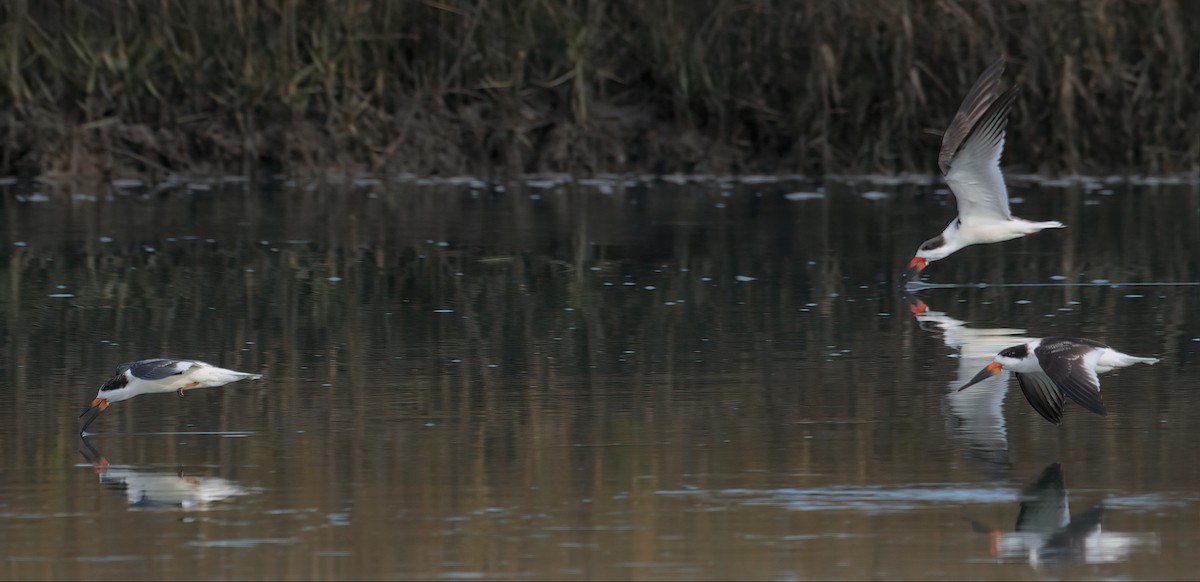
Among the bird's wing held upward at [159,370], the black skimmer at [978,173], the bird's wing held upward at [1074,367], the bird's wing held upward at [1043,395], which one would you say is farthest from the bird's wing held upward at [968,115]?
the bird's wing held upward at [159,370]

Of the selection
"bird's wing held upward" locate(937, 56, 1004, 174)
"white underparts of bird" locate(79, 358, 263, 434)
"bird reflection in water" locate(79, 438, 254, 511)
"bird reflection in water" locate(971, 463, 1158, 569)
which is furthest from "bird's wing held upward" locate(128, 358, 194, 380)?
"bird's wing held upward" locate(937, 56, 1004, 174)

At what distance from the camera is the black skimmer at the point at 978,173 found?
12859 millimetres

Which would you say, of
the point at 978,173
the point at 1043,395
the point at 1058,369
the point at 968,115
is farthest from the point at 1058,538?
the point at 978,173

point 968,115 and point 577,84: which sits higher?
point 577,84

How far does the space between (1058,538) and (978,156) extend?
6663 millimetres

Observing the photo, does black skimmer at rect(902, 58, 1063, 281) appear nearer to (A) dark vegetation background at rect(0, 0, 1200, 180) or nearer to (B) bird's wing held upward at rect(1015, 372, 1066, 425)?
(B) bird's wing held upward at rect(1015, 372, 1066, 425)

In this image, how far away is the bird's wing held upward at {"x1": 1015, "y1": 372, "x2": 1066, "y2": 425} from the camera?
27.2 ft

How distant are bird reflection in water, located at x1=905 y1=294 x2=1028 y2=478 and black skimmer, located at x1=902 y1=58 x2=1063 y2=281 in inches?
38.3

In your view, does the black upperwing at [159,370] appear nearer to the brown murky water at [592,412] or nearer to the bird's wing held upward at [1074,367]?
the brown murky water at [592,412]

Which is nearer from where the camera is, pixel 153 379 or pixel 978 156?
pixel 153 379

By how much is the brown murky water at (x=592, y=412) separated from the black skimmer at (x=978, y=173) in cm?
46

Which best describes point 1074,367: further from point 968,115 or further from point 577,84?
point 577,84

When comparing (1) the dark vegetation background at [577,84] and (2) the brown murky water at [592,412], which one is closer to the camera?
(2) the brown murky water at [592,412]

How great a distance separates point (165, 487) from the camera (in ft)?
24.6
